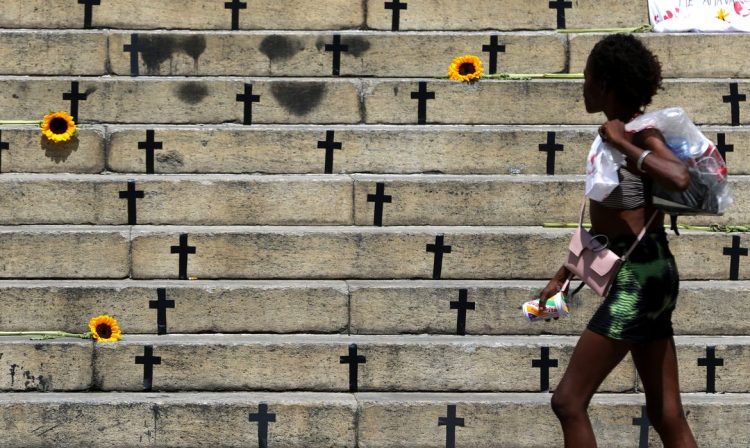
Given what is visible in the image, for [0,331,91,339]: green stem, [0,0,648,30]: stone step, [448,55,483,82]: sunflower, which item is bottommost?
[0,331,91,339]: green stem

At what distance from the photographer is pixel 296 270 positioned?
24.4 feet

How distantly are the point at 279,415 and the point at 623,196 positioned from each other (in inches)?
93.8

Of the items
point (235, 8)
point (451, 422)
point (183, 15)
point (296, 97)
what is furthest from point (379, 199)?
point (183, 15)

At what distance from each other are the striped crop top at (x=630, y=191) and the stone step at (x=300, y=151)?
9.05ft

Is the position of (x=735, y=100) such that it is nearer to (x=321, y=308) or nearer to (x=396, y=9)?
(x=396, y=9)

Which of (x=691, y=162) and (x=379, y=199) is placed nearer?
(x=691, y=162)

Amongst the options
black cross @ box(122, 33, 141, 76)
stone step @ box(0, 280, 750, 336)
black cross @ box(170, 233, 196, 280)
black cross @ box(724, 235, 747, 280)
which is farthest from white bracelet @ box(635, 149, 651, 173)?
black cross @ box(122, 33, 141, 76)

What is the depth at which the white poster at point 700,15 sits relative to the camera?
9039 millimetres

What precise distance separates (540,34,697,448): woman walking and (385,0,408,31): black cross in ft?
12.4

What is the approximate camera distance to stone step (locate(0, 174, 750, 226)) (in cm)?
766

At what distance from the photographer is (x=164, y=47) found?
8.57 m

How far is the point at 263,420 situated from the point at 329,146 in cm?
191

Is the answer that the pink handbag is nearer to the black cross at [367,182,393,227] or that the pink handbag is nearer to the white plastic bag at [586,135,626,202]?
the white plastic bag at [586,135,626,202]

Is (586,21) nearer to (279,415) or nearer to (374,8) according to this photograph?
(374,8)
